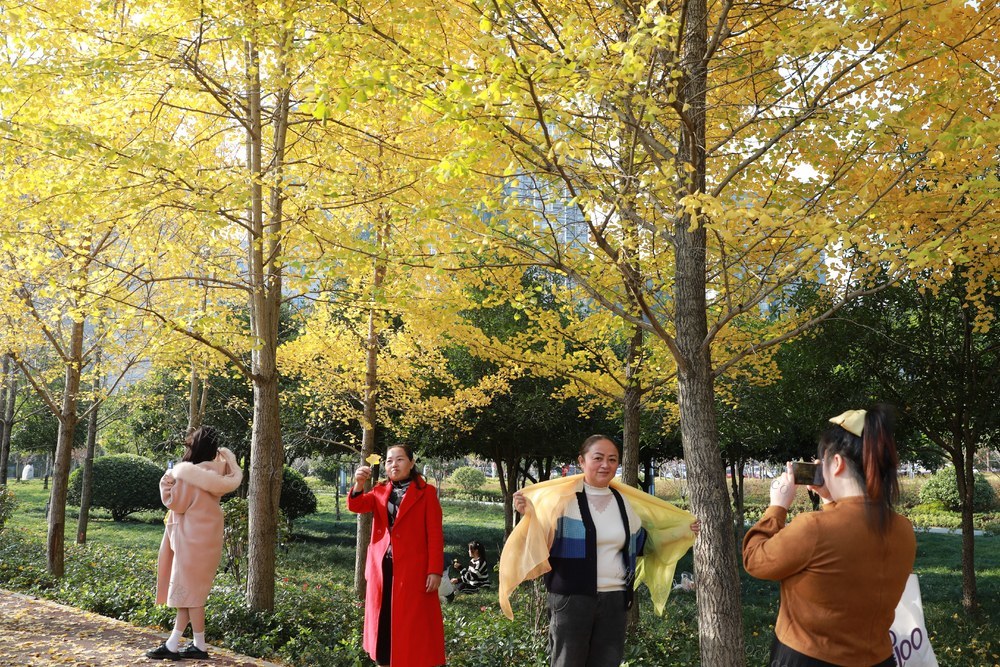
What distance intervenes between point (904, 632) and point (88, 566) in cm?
983

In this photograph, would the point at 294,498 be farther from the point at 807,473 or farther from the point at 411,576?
the point at 807,473

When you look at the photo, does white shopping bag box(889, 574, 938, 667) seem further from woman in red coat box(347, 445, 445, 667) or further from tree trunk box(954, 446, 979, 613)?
tree trunk box(954, 446, 979, 613)

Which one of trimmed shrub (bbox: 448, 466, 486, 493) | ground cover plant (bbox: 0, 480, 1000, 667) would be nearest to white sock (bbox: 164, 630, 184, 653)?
ground cover plant (bbox: 0, 480, 1000, 667)

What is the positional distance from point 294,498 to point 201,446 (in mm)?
16585

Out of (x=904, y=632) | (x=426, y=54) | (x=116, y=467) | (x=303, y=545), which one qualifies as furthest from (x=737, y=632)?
(x=116, y=467)

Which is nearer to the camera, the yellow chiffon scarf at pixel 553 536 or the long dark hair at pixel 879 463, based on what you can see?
the long dark hair at pixel 879 463

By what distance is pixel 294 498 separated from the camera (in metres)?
21.7

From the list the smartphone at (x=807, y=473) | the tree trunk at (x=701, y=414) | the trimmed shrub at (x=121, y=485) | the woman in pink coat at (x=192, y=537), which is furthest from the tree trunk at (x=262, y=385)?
the trimmed shrub at (x=121, y=485)

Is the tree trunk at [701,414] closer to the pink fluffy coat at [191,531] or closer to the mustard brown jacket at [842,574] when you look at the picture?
the mustard brown jacket at [842,574]

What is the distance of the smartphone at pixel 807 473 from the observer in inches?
110

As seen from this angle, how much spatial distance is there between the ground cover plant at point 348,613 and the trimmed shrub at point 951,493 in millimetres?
11496

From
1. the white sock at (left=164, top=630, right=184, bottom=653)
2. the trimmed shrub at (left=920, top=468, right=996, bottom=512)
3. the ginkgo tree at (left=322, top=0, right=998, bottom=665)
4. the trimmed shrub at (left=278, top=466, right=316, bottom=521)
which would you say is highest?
the ginkgo tree at (left=322, top=0, right=998, bottom=665)

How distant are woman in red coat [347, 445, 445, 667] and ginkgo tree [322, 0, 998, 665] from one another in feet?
5.00

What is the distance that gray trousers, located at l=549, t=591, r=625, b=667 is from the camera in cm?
395
